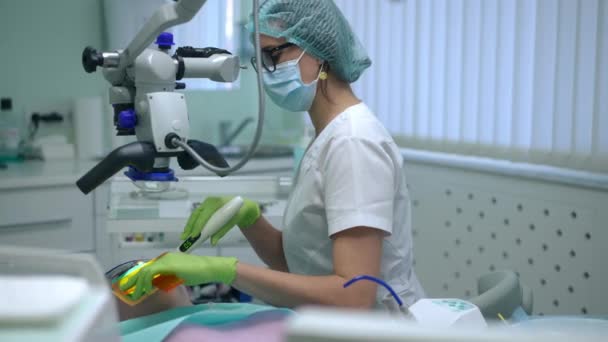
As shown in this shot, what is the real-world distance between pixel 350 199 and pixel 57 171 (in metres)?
1.70

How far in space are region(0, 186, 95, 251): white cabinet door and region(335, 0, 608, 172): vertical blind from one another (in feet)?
4.15

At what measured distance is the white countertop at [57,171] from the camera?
8.39 ft

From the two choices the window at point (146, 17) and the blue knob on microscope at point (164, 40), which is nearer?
the blue knob on microscope at point (164, 40)

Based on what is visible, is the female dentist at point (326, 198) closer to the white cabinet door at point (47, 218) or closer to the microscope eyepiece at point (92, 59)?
the microscope eyepiece at point (92, 59)

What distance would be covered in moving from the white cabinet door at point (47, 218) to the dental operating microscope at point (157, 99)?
1.47 m

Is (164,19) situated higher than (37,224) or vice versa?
(164,19)

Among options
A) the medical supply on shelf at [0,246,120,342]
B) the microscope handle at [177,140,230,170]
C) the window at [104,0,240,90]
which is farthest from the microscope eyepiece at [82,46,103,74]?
the window at [104,0,240,90]

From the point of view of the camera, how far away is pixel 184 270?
1.25 metres

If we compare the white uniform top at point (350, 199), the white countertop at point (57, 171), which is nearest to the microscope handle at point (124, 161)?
the white uniform top at point (350, 199)

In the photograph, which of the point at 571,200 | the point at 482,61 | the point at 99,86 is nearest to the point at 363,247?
the point at 571,200

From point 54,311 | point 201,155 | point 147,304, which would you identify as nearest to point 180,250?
point 147,304

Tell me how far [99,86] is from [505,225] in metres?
1.87

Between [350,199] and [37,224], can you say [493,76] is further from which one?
[37,224]

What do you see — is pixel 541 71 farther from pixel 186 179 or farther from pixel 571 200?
pixel 186 179
